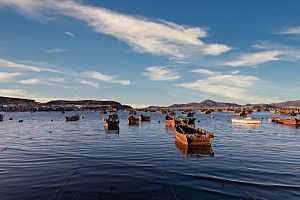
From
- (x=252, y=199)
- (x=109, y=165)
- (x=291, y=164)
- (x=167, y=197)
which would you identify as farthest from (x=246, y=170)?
(x=109, y=165)

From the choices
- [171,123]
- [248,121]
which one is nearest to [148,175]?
[171,123]

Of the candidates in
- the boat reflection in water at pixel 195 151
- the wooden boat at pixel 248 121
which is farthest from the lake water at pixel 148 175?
the wooden boat at pixel 248 121

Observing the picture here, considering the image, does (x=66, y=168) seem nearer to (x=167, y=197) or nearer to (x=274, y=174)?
(x=167, y=197)

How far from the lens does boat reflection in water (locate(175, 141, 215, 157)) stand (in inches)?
1447

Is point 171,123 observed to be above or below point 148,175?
above

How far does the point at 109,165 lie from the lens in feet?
97.6

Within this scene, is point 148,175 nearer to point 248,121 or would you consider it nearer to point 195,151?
point 195,151

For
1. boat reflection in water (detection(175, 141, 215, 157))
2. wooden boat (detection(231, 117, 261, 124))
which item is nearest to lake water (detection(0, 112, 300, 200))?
boat reflection in water (detection(175, 141, 215, 157))

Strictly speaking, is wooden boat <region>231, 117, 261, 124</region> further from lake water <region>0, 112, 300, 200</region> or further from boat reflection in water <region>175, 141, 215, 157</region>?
boat reflection in water <region>175, 141, 215, 157</region>

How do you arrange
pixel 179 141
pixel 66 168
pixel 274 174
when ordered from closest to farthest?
pixel 274 174
pixel 66 168
pixel 179 141

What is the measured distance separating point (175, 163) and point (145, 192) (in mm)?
11203

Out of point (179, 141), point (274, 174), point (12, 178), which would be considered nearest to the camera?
point (12, 178)

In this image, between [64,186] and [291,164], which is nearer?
[64,186]

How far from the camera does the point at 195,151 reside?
3891cm
